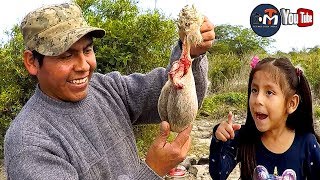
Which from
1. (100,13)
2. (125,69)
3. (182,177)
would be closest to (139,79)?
(125,69)

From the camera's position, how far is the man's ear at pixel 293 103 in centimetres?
303

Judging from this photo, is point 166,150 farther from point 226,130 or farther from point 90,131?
point 226,130

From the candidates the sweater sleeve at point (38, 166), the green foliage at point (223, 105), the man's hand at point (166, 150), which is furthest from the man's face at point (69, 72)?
the green foliage at point (223, 105)

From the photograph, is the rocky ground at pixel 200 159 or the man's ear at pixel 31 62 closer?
the man's ear at pixel 31 62

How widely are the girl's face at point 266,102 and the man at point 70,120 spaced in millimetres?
722

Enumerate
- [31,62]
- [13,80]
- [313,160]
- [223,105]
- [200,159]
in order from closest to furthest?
[31,62]
[313,160]
[13,80]
[200,159]
[223,105]

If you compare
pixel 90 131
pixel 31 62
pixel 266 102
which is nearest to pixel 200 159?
pixel 266 102

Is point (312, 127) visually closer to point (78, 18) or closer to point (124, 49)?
point (78, 18)

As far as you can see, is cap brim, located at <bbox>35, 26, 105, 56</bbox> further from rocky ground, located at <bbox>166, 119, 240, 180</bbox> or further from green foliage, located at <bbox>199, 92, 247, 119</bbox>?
green foliage, located at <bbox>199, 92, 247, 119</bbox>

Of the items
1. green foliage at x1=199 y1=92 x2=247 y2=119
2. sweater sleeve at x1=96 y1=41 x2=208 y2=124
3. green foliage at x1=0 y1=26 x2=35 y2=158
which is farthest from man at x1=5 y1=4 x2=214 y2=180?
green foliage at x1=199 y1=92 x2=247 y2=119

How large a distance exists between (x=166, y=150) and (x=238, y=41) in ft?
84.6

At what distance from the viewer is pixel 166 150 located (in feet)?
6.27

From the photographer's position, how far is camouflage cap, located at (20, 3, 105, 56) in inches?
80.9

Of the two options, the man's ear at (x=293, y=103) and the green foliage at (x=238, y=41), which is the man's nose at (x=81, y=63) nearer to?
the man's ear at (x=293, y=103)
